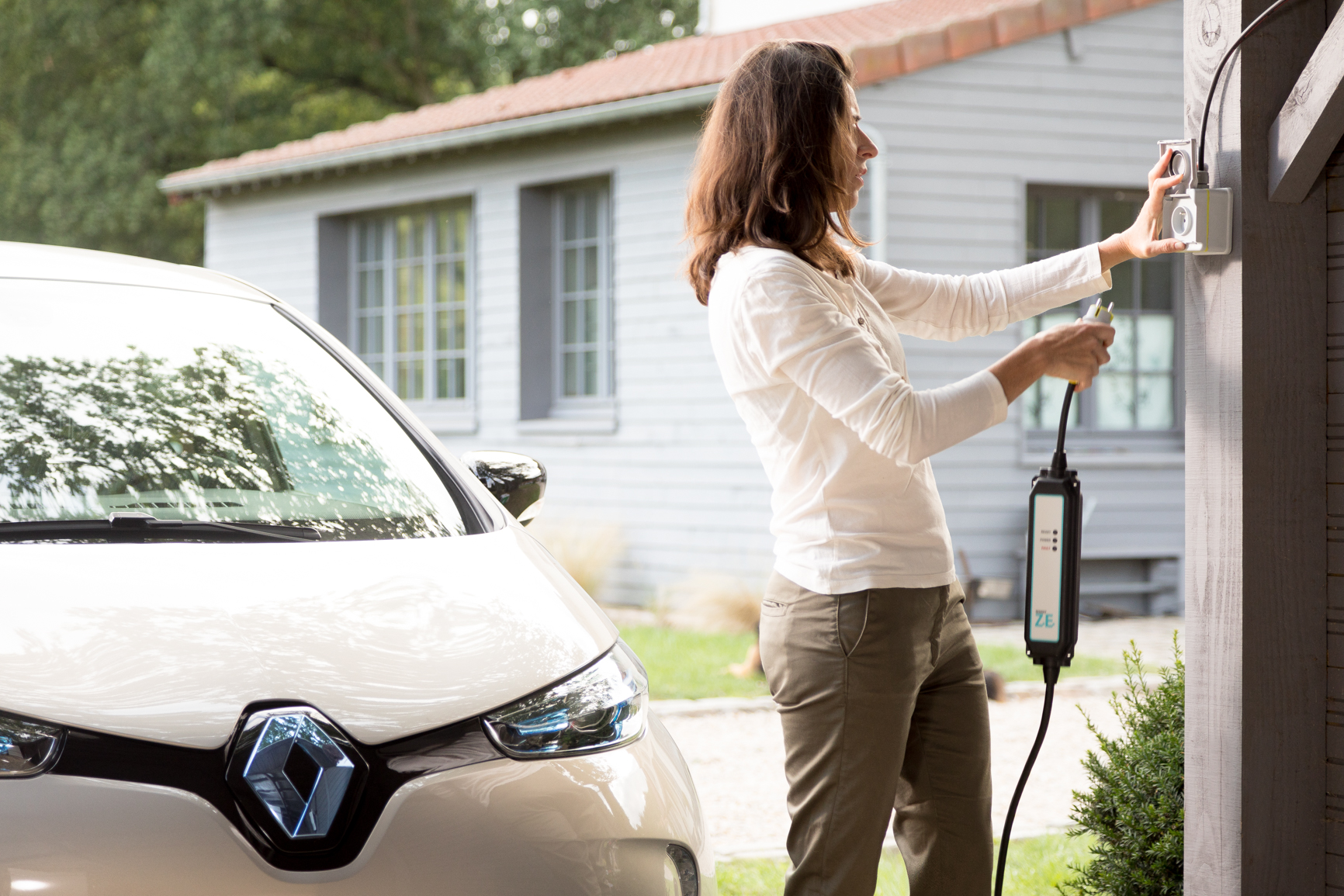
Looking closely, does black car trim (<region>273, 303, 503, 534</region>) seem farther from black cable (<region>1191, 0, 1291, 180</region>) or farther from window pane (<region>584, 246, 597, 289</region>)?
window pane (<region>584, 246, 597, 289</region>)

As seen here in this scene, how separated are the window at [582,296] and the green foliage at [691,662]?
2.70m

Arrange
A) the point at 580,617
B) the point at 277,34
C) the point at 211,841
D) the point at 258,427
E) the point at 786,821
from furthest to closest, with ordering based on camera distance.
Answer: the point at 277,34
the point at 786,821
the point at 258,427
the point at 580,617
the point at 211,841

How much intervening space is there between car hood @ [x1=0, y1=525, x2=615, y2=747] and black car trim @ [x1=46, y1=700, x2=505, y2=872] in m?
0.02

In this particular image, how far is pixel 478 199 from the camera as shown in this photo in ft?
39.4

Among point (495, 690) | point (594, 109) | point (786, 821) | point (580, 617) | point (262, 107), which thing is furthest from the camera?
point (262, 107)

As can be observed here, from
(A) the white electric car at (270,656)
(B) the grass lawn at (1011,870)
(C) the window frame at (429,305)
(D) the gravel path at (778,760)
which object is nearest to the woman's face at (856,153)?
(A) the white electric car at (270,656)

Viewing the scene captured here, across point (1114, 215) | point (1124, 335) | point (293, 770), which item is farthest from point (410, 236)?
point (293, 770)

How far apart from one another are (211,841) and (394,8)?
25.1m

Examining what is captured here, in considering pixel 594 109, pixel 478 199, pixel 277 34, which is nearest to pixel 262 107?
Answer: pixel 277 34

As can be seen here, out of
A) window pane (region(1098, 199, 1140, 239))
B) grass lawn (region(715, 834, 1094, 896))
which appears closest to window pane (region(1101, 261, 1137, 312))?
window pane (region(1098, 199, 1140, 239))

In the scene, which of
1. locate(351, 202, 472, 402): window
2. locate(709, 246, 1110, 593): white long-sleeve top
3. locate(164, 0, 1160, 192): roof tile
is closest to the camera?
locate(709, 246, 1110, 593): white long-sleeve top

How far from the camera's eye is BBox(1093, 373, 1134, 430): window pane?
10656 mm

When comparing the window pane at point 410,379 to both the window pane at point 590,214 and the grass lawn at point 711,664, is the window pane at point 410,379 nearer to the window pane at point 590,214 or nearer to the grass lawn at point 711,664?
the window pane at point 590,214

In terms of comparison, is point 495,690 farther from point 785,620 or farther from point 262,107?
point 262,107
